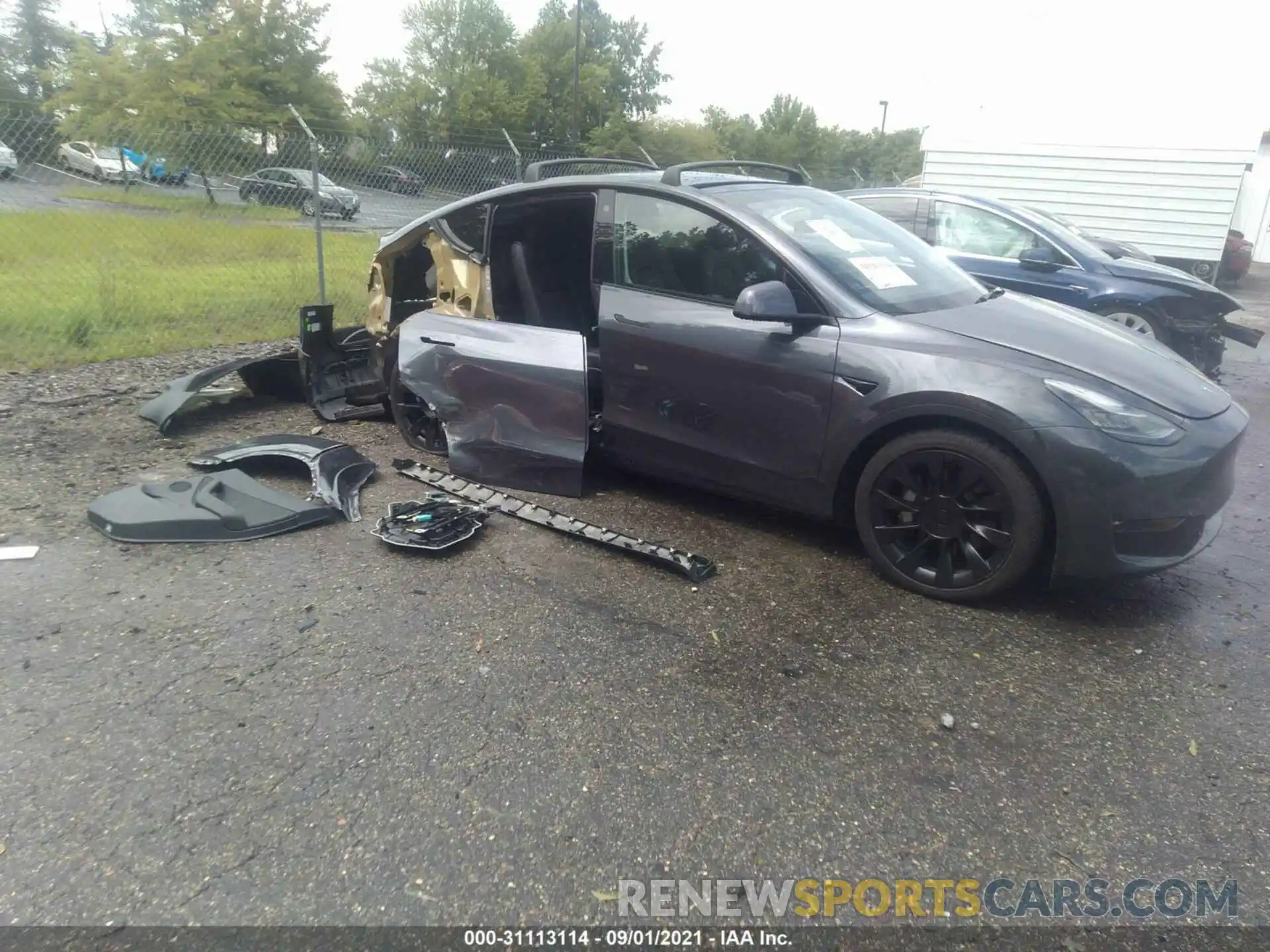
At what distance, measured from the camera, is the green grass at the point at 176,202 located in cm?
734

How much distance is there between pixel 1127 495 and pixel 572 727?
2.12m

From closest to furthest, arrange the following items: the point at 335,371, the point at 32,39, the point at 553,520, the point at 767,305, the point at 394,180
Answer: the point at 767,305, the point at 553,520, the point at 335,371, the point at 394,180, the point at 32,39

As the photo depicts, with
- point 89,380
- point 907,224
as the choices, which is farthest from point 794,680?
point 907,224

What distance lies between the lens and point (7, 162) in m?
6.54

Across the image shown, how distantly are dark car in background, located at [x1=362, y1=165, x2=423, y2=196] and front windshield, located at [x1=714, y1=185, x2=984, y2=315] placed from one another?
5741 mm

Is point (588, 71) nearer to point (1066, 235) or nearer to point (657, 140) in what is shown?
point (657, 140)

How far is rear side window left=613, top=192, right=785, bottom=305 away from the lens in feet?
12.3

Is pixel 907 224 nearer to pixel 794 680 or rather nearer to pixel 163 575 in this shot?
pixel 794 680

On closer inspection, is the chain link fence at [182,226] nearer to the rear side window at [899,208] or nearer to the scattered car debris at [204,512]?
the scattered car debris at [204,512]

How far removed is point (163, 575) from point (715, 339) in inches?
101

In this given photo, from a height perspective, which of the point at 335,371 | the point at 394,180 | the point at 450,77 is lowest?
the point at 335,371

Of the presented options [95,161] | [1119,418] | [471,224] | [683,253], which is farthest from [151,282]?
→ [1119,418]

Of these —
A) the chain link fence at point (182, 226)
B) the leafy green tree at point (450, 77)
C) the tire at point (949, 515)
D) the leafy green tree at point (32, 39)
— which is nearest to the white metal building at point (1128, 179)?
the chain link fence at point (182, 226)

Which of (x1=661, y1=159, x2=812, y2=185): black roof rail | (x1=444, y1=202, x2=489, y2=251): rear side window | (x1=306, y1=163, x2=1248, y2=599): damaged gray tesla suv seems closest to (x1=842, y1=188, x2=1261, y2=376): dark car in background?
(x1=661, y1=159, x2=812, y2=185): black roof rail
